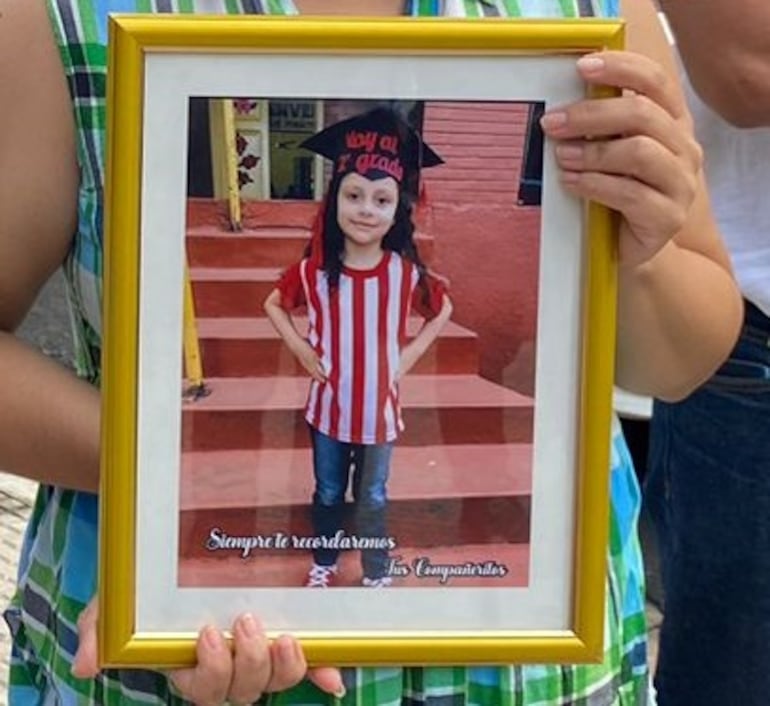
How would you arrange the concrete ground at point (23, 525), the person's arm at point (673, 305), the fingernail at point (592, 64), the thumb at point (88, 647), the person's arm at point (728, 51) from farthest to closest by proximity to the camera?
1. the concrete ground at point (23, 525)
2. the person's arm at point (728, 51)
3. the person's arm at point (673, 305)
4. the thumb at point (88, 647)
5. the fingernail at point (592, 64)

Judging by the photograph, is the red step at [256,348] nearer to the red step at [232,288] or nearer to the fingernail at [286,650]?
the red step at [232,288]

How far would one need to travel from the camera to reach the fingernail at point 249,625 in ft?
3.94

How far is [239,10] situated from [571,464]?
1.39ft

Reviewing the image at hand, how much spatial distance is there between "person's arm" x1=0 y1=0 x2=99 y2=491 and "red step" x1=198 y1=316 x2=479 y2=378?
0.19 m

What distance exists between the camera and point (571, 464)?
122 centimetres

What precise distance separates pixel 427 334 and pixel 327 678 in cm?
26

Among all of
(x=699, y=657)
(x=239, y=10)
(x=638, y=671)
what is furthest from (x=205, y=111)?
(x=699, y=657)

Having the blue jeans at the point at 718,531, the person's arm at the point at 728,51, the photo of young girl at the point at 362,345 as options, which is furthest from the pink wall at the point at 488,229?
the blue jeans at the point at 718,531

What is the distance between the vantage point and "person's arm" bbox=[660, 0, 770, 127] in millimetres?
1834

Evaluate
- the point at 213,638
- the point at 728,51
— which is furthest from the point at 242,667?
the point at 728,51

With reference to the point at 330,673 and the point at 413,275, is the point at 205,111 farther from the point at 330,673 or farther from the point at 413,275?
the point at 330,673

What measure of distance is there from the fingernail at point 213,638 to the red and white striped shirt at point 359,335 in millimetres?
162

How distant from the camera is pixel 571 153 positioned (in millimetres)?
1168

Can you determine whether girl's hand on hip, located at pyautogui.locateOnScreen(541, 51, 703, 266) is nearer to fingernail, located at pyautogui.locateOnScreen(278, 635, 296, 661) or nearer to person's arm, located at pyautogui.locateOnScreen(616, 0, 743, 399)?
person's arm, located at pyautogui.locateOnScreen(616, 0, 743, 399)
